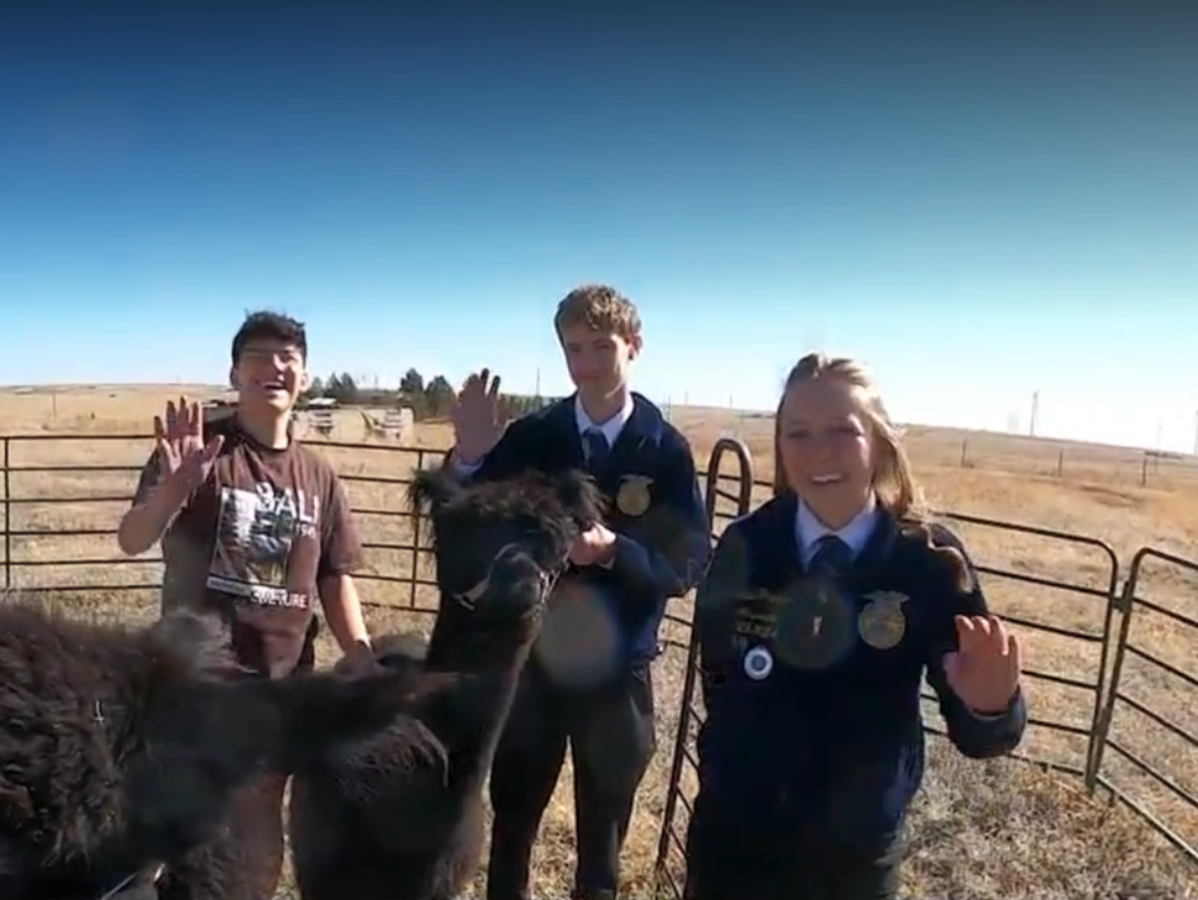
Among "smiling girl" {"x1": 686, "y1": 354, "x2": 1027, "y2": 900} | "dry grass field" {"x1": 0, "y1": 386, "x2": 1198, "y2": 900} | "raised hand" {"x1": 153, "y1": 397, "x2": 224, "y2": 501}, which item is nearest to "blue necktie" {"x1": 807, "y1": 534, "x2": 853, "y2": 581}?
"smiling girl" {"x1": 686, "y1": 354, "x2": 1027, "y2": 900}

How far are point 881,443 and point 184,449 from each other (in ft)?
6.48

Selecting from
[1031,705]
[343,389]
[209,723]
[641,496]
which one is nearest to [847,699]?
[641,496]

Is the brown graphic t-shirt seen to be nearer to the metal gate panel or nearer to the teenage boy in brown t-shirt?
the teenage boy in brown t-shirt

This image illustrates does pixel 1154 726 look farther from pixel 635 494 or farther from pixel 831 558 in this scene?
pixel 831 558

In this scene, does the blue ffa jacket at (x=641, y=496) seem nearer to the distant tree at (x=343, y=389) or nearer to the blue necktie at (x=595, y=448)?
the blue necktie at (x=595, y=448)

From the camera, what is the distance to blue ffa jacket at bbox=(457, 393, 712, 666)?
10.8 ft

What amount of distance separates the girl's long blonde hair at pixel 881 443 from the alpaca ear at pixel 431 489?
1.23 metres

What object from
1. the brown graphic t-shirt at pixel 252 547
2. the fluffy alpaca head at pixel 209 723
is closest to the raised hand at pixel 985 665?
the fluffy alpaca head at pixel 209 723

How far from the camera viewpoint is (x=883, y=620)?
238cm

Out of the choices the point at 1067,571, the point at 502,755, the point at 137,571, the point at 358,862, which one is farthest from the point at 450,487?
the point at 1067,571

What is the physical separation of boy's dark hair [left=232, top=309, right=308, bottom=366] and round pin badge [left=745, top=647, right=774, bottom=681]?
172cm

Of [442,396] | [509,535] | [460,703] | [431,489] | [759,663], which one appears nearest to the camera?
[759,663]

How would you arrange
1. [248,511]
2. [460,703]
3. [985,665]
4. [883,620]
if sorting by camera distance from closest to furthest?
[985,665] < [883,620] < [460,703] < [248,511]

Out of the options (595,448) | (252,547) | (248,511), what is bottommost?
(252,547)
